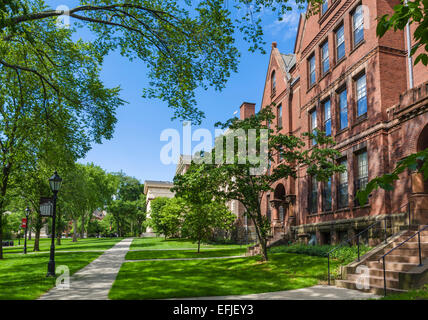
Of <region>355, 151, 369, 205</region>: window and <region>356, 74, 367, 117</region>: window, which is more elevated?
<region>356, 74, 367, 117</region>: window

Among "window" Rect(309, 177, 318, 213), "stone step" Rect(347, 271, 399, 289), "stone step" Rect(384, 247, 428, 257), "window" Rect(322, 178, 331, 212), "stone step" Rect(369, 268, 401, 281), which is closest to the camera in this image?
"stone step" Rect(347, 271, 399, 289)

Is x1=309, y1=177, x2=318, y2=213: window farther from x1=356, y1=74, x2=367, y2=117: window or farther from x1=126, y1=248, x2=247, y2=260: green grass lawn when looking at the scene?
x1=126, y1=248, x2=247, y2=260: green grass lawn

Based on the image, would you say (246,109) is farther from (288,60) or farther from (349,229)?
(349,229)

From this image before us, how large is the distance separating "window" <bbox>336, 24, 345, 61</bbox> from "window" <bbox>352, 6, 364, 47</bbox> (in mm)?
1041

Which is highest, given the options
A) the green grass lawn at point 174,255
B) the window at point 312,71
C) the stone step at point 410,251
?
the window at point 312,71

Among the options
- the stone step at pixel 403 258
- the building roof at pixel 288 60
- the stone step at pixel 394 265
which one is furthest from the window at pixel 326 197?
the building roof at pixel 288 60

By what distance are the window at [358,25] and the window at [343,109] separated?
8.98 feet

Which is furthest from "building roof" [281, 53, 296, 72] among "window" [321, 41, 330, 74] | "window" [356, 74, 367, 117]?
"window" [356, 74, 367, 117]

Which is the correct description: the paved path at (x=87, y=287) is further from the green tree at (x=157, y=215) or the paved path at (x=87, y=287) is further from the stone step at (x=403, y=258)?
the green tree at (x=157, y=215)

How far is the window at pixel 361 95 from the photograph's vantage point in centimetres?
1802

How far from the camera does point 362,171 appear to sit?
17.8m

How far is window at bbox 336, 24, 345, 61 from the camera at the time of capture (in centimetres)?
2040

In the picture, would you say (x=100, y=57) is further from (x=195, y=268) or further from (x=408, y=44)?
(x=408, y=44)
